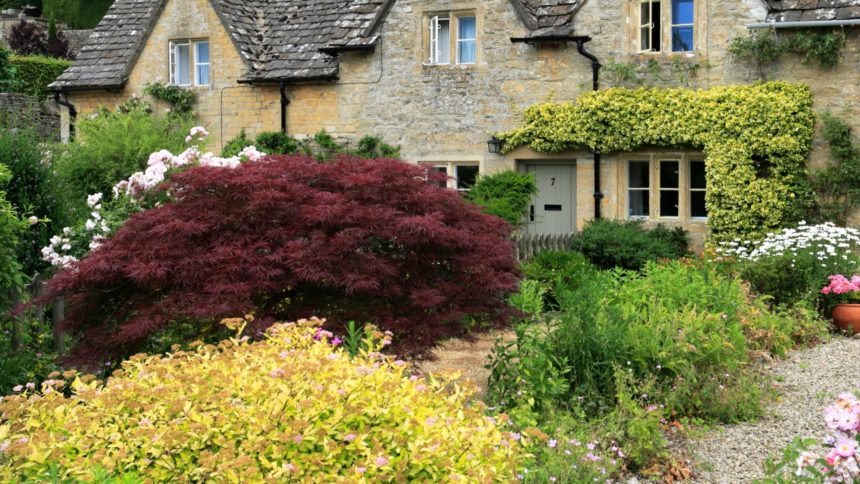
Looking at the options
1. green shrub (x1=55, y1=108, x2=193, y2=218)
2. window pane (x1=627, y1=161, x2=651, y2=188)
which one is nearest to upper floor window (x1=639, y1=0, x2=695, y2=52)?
window pane (x1=627, y1=161, x2=651, y2=188)

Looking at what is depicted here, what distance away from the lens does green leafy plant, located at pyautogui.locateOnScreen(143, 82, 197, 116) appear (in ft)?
70.2

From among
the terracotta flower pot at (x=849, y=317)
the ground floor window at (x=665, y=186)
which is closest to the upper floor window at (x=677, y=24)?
the ground floor window at (x=665, y=186)

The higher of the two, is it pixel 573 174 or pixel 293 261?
pixel 573 174

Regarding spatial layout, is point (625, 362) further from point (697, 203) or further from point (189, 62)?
point (189, 62)

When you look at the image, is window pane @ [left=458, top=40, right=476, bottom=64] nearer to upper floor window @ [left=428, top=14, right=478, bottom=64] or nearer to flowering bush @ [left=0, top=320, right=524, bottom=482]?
upper floor window @ [left=428, top=14, right=478, bottom=64]

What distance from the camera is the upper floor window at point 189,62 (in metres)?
21.6

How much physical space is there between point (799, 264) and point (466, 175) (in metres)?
7.43

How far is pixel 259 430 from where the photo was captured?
4508 mm

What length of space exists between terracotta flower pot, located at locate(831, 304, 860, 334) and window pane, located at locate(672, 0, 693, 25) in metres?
6.42

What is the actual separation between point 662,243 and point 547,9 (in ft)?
15.9

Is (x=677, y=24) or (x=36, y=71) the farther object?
(x=36, y=71)

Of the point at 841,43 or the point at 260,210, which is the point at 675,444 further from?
the point at 841,43

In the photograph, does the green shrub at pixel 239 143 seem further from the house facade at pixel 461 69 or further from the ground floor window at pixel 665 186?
the ground floor window at pixel 665 186

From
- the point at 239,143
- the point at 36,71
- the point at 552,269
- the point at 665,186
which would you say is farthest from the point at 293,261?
the point at 36,71
